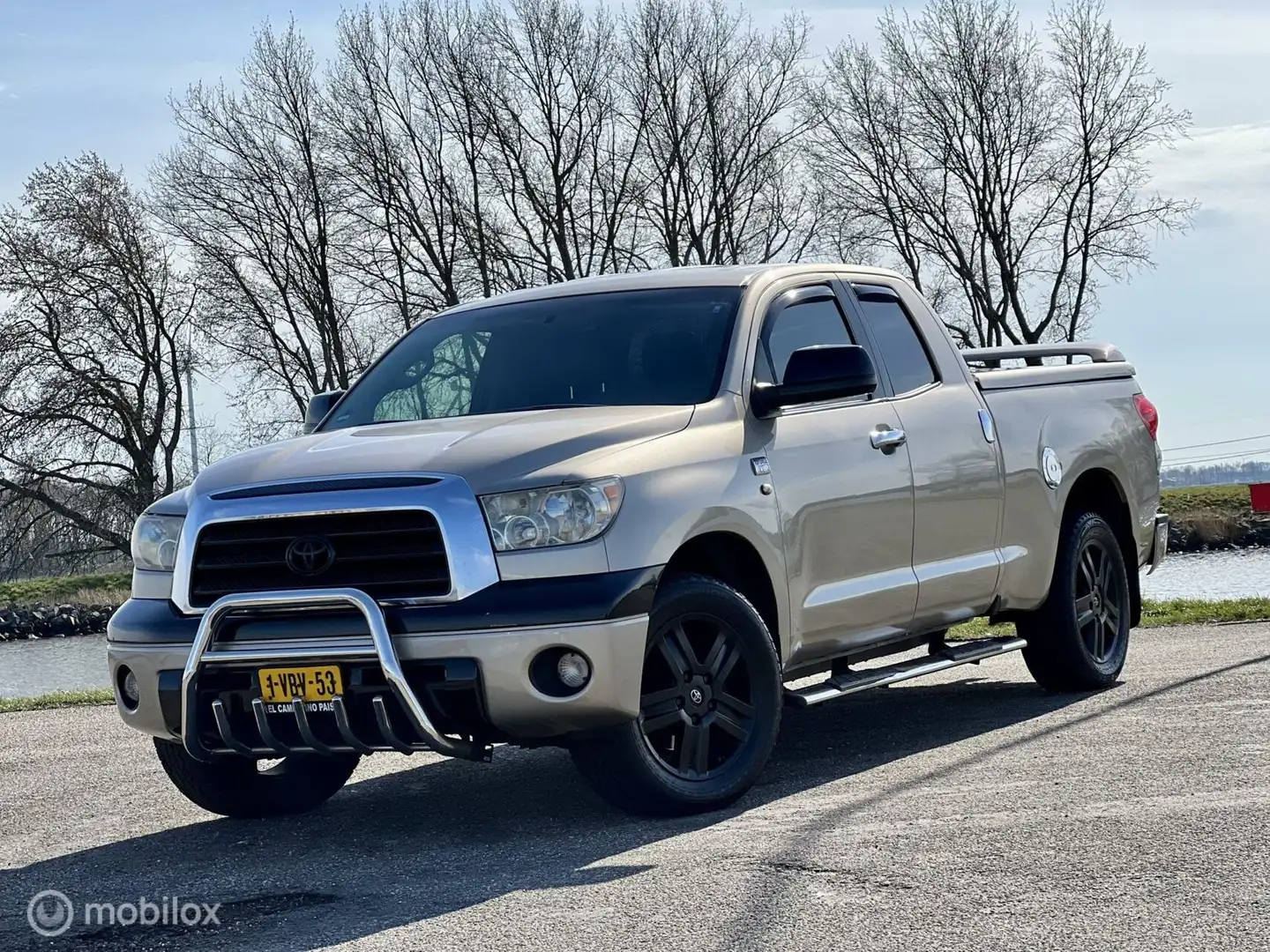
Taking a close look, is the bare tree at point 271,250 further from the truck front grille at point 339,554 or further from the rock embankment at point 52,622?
the truck front grille at point 339,554

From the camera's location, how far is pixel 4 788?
7.55 metres

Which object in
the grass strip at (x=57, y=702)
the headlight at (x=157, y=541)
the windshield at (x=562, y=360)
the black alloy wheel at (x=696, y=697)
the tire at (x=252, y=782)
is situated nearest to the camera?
the black alloy wheel at (x=696, y=697)

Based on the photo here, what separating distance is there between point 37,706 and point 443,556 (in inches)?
287

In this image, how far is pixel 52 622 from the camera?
4078cm

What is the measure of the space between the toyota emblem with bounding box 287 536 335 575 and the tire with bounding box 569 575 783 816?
1.03 metres

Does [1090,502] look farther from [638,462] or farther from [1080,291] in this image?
[1080,291]

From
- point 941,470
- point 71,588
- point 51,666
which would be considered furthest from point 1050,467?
point 71,588

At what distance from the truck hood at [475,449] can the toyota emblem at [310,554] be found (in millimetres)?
240

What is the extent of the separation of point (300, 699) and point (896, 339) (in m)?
3.44

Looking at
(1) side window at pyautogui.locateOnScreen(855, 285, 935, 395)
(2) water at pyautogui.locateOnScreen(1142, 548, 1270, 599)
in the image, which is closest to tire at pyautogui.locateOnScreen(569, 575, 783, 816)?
(1) side window at pyautogui.locateOnScreen(855, 285, 935, 395)

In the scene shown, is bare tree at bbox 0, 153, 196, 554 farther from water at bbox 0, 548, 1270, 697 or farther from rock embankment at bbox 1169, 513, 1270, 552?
rock embankment at bbox 1169, 513, 1270, 552

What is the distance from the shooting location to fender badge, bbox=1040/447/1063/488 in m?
8.07

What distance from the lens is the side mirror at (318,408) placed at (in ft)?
23.7

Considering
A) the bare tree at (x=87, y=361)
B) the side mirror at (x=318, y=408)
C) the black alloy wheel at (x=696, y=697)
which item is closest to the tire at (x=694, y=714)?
the black alloy wheel at (x=696, y=697)
